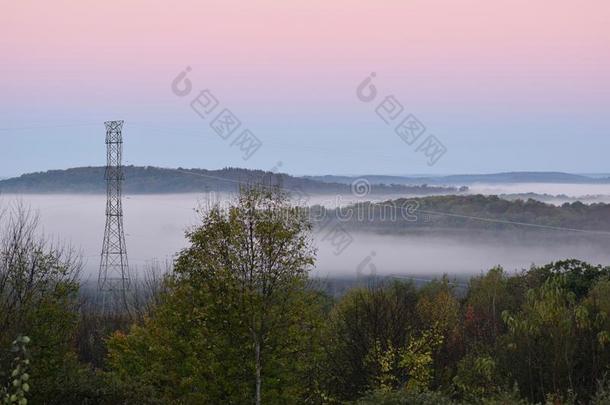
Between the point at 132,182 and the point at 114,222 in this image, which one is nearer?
the point at 114,222

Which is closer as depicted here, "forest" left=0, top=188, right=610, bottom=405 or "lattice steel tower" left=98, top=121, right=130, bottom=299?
"forest" left=0, top=188, right=610, bottom=405

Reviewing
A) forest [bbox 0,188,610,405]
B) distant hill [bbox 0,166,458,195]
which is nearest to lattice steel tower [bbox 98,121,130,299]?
forest [bbox 0,188,610,405]

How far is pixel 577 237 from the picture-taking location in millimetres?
189875

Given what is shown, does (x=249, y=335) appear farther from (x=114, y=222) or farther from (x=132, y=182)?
(x=132, y=182)

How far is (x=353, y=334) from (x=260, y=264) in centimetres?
924

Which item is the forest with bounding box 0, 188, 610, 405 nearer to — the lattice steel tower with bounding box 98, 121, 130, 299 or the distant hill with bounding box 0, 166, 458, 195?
the lattice steel tower with bounding box 98, 121, 130, 299

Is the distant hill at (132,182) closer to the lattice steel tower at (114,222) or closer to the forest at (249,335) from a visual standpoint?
the lattice steel tower at (114,222)

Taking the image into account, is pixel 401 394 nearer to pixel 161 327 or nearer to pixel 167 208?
pixel 161 327

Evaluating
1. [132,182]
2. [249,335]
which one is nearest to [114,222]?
[249,335]

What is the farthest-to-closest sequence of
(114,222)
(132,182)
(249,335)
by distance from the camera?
(132,182) → (114,222) → (249,335)

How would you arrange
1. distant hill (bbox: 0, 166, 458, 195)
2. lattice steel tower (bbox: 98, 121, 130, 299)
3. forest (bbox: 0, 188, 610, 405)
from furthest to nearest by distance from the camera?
distant hill (bbox: 0, 166, 458, 195) < lattice steel tower (bbox: 98, 121, 130, 299) < forest (bbox: 0, 188, 610, 405)

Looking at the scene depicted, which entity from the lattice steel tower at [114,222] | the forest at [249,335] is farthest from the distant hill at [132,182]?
the forest at [249,335]

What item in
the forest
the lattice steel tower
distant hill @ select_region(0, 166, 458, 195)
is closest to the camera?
the forest

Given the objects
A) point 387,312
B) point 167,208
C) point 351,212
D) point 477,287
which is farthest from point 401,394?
point 351,212
